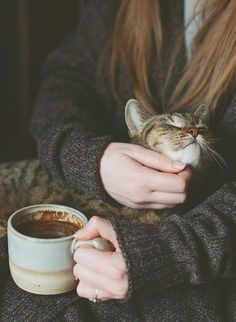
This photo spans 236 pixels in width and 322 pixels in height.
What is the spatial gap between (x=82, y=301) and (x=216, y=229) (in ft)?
0.82

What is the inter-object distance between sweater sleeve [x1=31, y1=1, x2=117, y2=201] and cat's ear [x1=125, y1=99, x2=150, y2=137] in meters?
0.06

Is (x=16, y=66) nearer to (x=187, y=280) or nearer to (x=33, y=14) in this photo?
(x=33, y=14)

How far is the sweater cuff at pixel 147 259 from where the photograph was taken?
825 millimetres

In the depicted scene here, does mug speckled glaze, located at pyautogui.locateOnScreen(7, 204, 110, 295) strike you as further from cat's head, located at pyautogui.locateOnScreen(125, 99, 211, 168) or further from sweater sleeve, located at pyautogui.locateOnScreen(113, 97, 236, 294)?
cat's head, located at pyautogui.locateOnScreen(125, 99, 211, 168)

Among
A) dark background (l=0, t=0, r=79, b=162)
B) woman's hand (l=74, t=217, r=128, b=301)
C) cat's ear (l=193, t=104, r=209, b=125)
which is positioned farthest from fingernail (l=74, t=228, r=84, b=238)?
dark background (l=0, t=0, r=79, b=162)

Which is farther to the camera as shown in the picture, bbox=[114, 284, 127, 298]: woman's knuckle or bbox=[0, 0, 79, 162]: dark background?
bbox=[0, 0, 79, 162]: dark background

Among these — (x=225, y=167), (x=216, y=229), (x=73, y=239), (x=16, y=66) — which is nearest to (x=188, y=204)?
(x=225, y=167)

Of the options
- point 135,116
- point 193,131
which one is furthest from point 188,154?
point 135,116

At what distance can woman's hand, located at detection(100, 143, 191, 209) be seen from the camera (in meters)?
0.95

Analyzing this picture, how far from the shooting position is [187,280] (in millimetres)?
875

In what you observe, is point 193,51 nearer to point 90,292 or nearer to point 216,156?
point 216,156

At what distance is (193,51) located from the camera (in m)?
1.22

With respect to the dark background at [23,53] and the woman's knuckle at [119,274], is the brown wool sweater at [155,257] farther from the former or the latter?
the dark background at [23,53]

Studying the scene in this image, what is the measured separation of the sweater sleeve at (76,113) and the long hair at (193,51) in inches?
3.3
